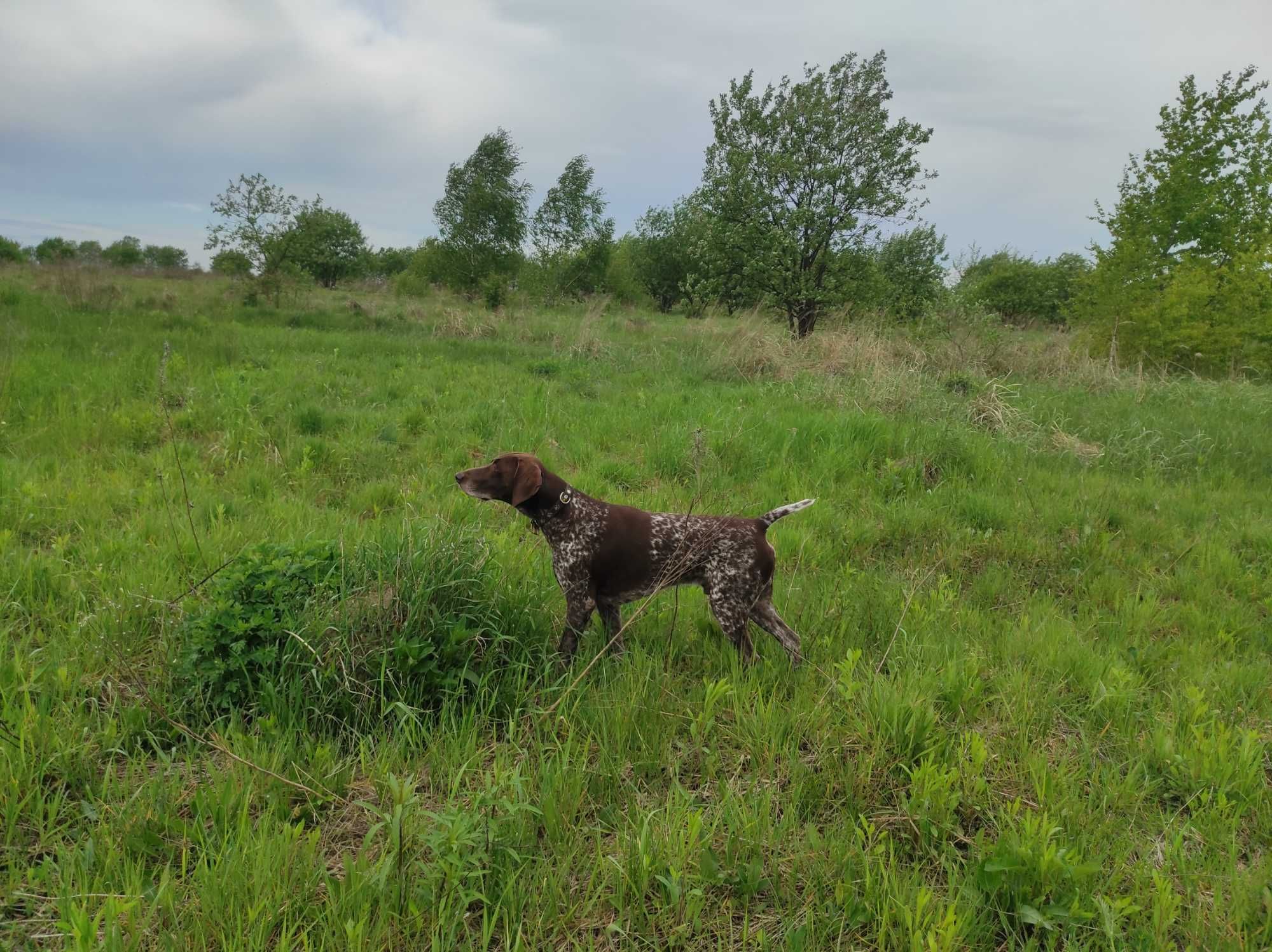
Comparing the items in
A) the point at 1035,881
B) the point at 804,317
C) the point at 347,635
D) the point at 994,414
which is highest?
the point at 804,317

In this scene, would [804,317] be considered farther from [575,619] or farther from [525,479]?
[575,619]

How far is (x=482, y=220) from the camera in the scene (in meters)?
26.5

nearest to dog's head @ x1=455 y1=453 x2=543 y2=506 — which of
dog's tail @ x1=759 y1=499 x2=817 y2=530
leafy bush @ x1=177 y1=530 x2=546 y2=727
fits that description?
leafy bush @ x1=177 y1=530 x2=546 y2=727

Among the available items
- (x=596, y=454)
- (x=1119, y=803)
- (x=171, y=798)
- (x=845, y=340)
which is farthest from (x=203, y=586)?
(x=845, y=340)

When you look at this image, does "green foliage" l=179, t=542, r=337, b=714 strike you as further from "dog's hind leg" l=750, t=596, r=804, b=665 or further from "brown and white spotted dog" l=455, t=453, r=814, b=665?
"dog's hind leg" l=750, t=596, r=804, b=665

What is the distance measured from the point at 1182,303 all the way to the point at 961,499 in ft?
46.1

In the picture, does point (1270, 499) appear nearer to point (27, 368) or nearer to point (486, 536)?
point (486, 536)

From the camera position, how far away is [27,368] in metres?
7.70

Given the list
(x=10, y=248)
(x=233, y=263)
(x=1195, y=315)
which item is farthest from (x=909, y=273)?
(x=10, y=248)

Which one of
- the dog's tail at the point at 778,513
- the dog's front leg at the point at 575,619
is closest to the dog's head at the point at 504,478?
the dog's front leg at the point at 575,619

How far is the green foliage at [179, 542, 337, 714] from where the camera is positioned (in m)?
2.94

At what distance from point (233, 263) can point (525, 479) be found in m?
16.8

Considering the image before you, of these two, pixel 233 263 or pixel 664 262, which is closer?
pixel 233 263

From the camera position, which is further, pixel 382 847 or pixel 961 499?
pixel 961 499
